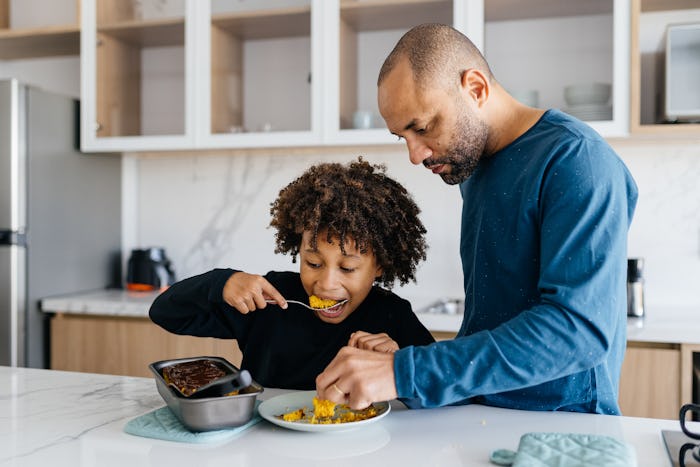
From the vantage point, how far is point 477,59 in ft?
4.19

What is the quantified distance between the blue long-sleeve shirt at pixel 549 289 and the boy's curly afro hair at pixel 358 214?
0.96 ft

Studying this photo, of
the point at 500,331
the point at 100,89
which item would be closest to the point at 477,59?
the point at 500,331

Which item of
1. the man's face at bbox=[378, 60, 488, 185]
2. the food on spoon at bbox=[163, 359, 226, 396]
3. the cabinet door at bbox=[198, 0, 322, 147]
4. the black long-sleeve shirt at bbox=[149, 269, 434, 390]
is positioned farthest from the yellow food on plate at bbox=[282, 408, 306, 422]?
the cabinet door at bbox=[198, 0, 322, 147]

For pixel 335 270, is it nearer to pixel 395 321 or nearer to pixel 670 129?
pixel 395 321

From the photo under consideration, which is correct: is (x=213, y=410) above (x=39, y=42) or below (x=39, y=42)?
below

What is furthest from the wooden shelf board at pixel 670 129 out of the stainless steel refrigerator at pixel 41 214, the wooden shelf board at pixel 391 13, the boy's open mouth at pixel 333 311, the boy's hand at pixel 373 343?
the stainless steel refrigerator at pixel 41 214

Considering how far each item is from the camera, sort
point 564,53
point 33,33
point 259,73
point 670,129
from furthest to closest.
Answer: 1. point 33,33
2. point 259,73
3. point 564,53
4. point 670,129

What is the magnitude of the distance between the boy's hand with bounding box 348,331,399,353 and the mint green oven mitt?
12.3 inches

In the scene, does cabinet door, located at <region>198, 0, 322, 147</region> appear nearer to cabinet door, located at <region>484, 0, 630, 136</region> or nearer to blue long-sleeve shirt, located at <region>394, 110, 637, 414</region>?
cabinet door, located at <region>484, 0, 630, 136</region>

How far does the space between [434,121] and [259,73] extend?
1787 millimetres

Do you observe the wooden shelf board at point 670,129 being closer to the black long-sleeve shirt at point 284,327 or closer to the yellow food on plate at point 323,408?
the black long-sleeve shirt at point 284,327

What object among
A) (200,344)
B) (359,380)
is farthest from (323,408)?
(200,344)

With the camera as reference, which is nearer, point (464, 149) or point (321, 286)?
point (464, 149)

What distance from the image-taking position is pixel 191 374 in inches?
46.4
